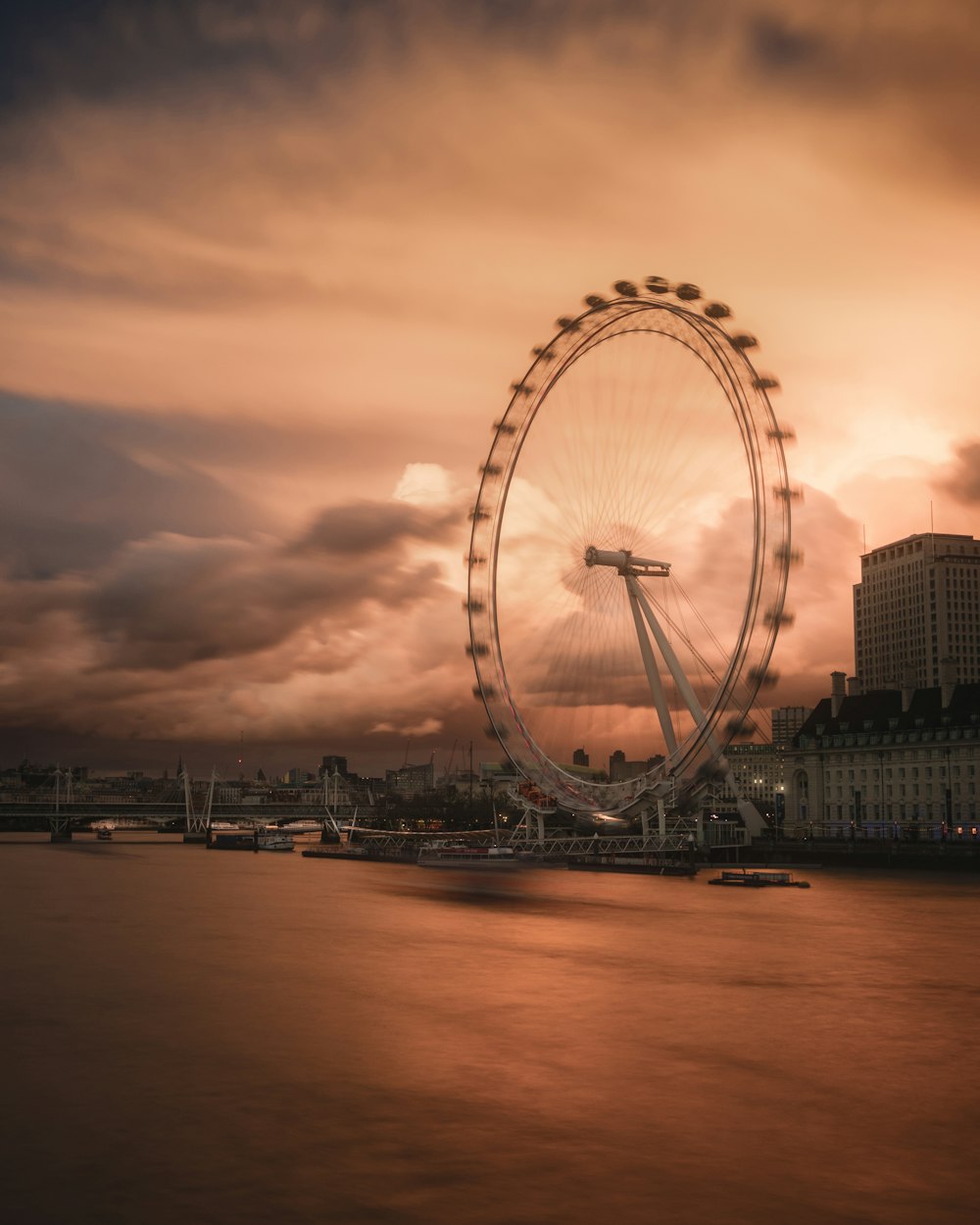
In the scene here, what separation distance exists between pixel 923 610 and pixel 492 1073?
162379 millimetres

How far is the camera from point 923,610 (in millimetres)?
175375

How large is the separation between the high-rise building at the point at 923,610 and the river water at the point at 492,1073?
132872 millimetres

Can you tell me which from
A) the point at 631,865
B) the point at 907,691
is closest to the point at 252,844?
the point at 631,865

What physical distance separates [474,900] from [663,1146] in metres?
43.3

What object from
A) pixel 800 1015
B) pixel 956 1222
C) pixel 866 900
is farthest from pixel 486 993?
pixel 866 900

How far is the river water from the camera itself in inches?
634

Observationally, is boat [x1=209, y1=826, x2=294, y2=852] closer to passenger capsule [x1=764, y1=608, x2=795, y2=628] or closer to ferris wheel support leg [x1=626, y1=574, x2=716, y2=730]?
ferris wheel support leg [x1=626, y1=574, x2=716, y2=730]

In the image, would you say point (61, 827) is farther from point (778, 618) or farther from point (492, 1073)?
point (492, 1073)

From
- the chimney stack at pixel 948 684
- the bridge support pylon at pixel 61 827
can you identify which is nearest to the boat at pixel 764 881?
the chimney stack at pixel 948 684

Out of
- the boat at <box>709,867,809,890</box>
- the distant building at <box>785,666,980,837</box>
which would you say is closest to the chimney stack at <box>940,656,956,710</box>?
the distant building at <box>785,666,980,837</box>

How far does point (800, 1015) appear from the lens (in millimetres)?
28078

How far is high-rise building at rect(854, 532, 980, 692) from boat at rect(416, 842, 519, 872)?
84922 millimetres

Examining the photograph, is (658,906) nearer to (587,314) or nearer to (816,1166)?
(587,314)

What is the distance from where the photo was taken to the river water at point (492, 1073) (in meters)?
16.1
